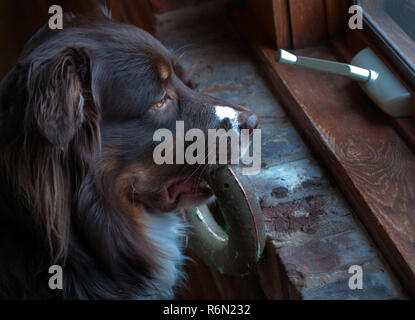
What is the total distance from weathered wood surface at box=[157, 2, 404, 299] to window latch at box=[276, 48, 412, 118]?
0.30m

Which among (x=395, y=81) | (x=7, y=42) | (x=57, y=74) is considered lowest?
(x=7, y=42)

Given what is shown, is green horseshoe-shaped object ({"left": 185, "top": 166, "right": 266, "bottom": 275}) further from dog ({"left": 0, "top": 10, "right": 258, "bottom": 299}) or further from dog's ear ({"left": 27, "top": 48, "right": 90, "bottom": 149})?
dog's ear ({"left": 27, "top": 48, "right": 90, "bottom": 149})

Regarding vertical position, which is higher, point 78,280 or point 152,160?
point 152,160

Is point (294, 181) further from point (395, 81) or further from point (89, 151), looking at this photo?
point (89, 151)

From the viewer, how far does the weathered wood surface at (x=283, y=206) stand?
1.73 meters

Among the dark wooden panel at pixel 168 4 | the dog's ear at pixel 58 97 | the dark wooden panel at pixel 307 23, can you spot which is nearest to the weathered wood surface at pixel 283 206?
the dark wooden panel at pixel 168 4

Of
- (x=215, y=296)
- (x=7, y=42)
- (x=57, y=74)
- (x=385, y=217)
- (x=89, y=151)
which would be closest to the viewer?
(x=57, y=74)

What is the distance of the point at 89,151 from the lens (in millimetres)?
1624

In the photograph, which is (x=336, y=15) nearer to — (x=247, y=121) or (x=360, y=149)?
(x=360, y=149)

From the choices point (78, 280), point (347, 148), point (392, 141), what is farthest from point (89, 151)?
point (392, 141)

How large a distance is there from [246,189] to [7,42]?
287 centimetres

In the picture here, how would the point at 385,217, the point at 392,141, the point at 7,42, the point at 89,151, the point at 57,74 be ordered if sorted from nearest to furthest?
the point at 57,74 → the point at 89,151 → the point at 385,217 → the point at 392,141 → the point at 7,42

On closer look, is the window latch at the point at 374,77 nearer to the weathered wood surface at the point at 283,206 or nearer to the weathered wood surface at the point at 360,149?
the weathered wood surface at the point at 360,149

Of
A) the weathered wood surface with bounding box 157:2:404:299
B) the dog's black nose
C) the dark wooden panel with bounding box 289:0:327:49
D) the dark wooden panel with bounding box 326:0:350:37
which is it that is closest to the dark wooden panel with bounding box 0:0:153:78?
the weathered wood surface with bounding box 157:2:404:299
